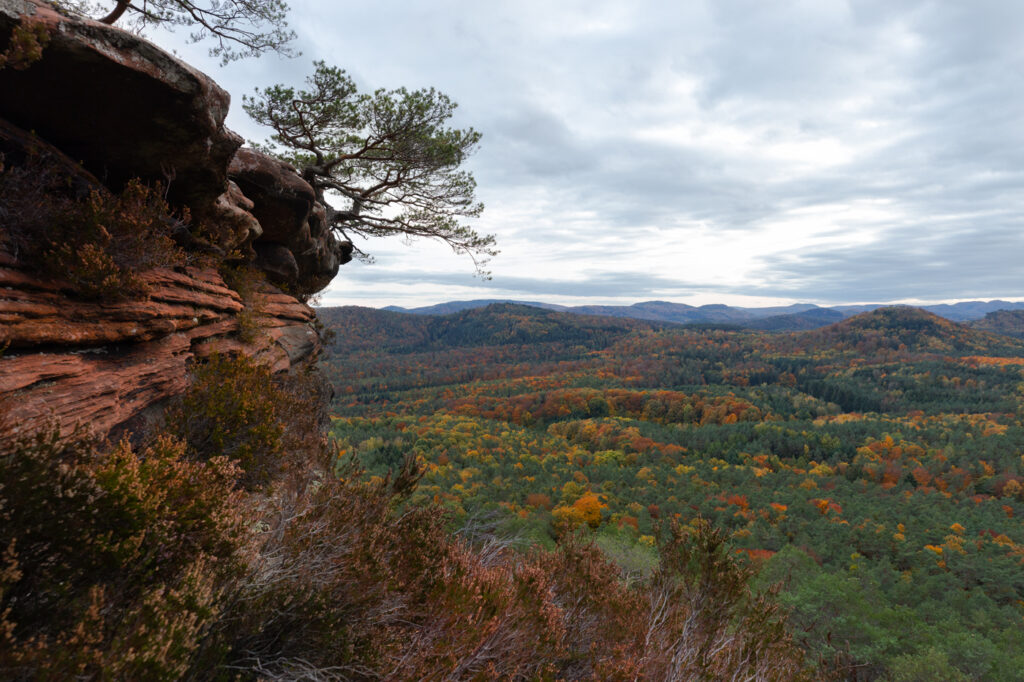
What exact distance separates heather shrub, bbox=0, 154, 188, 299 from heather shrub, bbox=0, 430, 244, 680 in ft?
6.88

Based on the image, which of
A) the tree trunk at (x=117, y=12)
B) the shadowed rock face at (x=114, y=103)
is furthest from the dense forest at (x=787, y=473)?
the tree trunk at (x=117, y=12)

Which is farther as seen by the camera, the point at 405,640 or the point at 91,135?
the point at 91,135

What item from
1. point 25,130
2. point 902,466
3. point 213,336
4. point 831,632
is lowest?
point 902,466

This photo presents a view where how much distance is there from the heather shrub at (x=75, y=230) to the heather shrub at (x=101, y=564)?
210 cm

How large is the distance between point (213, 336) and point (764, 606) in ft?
32.4

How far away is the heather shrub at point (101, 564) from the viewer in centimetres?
200

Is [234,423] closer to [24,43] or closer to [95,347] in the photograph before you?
[95,347]

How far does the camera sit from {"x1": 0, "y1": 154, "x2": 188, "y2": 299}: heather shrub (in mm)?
3895

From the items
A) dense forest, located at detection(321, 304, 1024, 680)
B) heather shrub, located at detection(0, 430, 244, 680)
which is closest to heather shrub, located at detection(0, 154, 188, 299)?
heather shrub, located at detection(0, 430, 244, 680)

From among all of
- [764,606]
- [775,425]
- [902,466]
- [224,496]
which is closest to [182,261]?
[224,496]

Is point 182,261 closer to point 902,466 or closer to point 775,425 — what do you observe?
point 902,466

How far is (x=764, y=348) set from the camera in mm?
188000

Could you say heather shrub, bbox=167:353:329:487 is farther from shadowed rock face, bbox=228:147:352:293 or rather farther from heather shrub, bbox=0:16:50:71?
shadowed rock face, bbox=228:147:352:293

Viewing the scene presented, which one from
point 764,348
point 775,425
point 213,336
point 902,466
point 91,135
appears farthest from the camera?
point 764,348
